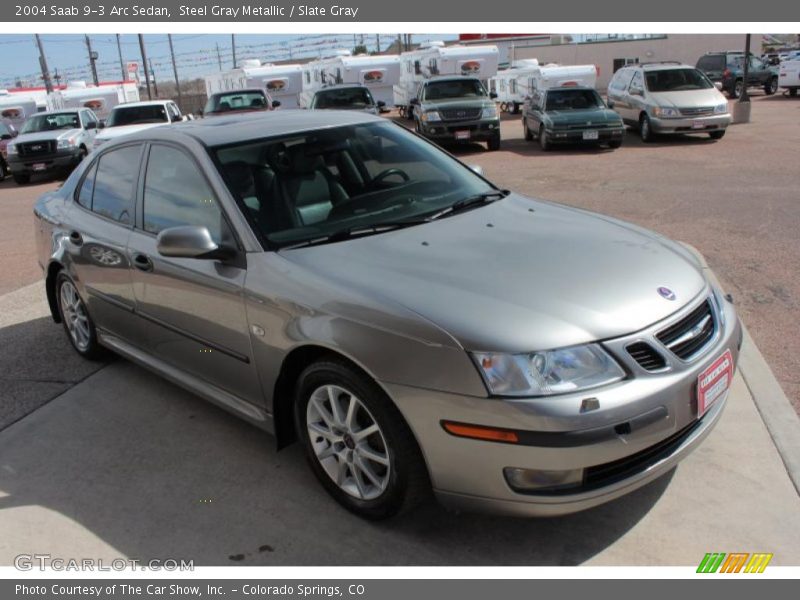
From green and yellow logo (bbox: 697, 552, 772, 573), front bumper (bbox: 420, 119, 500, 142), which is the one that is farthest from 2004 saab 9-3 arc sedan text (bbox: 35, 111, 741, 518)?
front bumper (bbox: 420, 119, 500, 142)

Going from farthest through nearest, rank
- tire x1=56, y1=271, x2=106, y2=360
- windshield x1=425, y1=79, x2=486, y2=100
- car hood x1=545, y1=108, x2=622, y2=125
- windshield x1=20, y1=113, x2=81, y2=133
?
windshield x1=20, y1=113, x2=81, y2=133 < windshield x1=425, y1=79, x2=486, y2=100 < car hood x1=545, y1=108, x2=622, y2=125 < tire x1=56, y1=271, x2=106, y2=360

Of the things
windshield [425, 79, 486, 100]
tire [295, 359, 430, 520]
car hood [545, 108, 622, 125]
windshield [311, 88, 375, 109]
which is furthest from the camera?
windshield [311, 88, 375, 109]

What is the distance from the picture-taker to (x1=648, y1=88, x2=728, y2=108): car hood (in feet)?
53.0

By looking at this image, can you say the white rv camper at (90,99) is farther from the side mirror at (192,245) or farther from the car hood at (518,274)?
the car hood at (518,274)

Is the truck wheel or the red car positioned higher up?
the red car

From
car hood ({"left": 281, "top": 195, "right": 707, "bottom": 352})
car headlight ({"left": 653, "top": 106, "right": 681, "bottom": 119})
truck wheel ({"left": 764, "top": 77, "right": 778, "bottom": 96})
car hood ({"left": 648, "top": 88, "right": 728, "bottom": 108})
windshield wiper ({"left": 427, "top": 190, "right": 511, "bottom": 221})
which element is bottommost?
truck wheel ({"left": 764, "top": 77, "right": 778, "bottom": 96})

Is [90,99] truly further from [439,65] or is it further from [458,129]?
[458,129]

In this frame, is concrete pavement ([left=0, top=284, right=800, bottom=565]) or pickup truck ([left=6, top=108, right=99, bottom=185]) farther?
pickup truck ([left=6, top=108, right=99, bottom=185])

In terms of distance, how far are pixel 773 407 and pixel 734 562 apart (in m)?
1.33

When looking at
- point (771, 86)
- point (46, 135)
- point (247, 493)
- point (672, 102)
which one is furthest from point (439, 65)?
point (247, 493)

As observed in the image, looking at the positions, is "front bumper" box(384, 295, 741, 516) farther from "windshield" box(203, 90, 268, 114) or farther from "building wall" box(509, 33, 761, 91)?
"building wall" box(509, 33, 761, 91)

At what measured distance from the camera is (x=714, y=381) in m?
3.02

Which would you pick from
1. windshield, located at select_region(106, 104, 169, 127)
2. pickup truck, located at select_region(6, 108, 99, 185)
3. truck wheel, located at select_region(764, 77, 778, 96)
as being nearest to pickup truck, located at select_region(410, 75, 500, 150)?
windshield, located at select_region(106, 104, 169, 127)

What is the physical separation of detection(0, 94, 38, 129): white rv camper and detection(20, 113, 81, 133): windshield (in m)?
9.79
